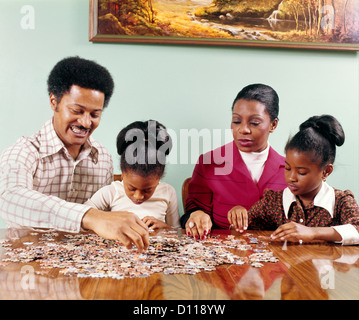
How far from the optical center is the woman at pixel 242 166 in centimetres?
251

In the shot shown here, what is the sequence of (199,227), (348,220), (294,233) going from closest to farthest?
1. (294,233)
2. (199,227)
3. (348,220)

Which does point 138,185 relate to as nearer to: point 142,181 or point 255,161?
point 142,181

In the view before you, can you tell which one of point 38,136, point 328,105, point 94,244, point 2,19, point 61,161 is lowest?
point 94,244

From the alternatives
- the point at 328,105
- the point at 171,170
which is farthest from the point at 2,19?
the point at 328,105

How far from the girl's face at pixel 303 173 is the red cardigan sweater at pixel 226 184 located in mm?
351

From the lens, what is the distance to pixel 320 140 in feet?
7.45

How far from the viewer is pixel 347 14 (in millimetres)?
3061

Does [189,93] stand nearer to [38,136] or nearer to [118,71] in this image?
[118,71]

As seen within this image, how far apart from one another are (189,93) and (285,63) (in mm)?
764

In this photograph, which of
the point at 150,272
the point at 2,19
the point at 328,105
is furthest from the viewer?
the point at 328,105

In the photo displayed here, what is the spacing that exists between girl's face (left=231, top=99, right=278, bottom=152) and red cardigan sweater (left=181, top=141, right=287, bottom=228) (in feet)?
0.49

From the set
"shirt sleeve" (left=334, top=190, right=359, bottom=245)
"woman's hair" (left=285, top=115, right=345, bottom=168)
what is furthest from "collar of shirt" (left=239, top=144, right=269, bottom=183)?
"shirt sleeve" (left=334, top=190, right=359, bottom=245)

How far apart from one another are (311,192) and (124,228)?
1.24 metres

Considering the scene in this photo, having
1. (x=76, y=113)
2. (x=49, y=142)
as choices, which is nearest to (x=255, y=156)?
(x=76, y=113)
